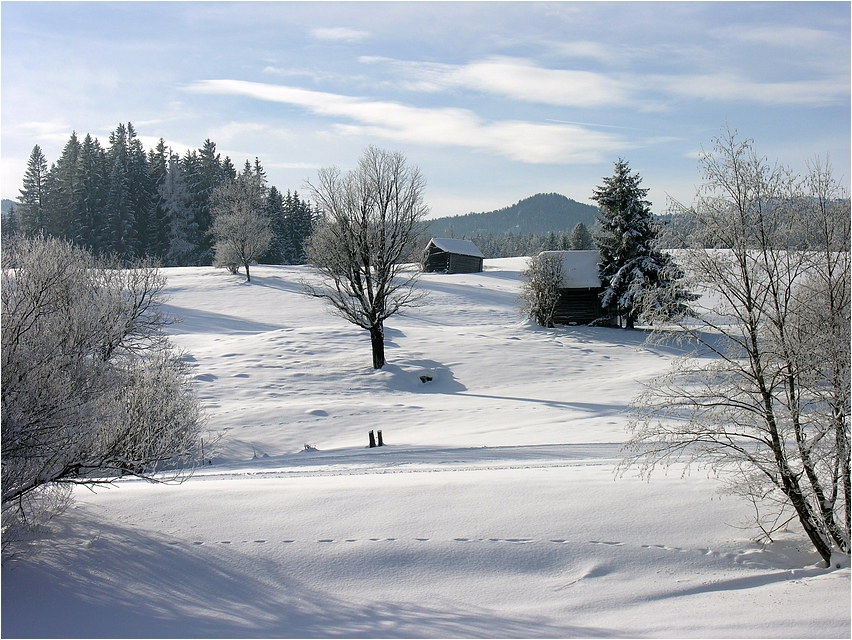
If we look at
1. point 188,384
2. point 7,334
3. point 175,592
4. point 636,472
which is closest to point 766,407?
point 636,472

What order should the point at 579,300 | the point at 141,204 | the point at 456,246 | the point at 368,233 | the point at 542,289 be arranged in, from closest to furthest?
1. the point at 368,233
2. the point at 542,289
3. the point at 579,300
4. the point at 456,246
5. the point at 141,204

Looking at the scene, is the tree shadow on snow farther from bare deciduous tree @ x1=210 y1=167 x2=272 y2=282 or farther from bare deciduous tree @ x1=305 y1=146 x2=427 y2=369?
bare deciduous tree @ x1=210 y1=167 x2=272 y2=282

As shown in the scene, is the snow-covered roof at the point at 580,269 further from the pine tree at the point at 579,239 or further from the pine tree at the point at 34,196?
the pine tree at the point at 34,196

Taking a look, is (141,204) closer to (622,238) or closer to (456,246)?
(456,246)

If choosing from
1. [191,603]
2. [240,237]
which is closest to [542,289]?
[240,237]


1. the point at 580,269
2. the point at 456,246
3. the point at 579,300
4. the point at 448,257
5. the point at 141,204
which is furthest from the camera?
the point at 141,204

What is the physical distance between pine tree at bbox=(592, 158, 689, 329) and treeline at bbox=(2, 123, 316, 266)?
37328 millimetres

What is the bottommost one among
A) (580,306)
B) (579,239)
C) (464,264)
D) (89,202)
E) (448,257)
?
(580,306)

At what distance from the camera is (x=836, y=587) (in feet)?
20.2

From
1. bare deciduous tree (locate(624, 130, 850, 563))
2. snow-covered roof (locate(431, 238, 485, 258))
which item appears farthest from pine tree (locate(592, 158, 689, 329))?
→ snow-covered roof (locate(431, 238, 485, 258))

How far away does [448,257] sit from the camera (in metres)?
64.6

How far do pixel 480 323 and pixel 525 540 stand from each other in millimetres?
31417

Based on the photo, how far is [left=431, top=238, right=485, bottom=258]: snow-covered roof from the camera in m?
64.8

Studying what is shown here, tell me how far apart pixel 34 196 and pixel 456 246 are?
48477 mm
